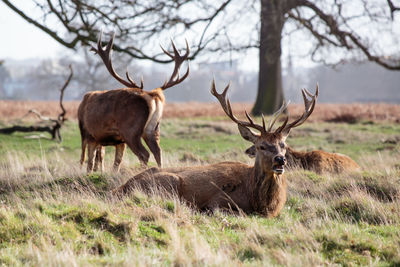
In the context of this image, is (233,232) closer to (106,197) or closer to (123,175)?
(106,197)

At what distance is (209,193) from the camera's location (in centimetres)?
623

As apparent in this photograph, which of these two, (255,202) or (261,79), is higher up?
(261,79)

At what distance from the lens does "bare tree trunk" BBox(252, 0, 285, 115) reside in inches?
670

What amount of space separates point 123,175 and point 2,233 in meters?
2.91

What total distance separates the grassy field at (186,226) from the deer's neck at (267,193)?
13 centimetres

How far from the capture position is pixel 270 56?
18.0 metres

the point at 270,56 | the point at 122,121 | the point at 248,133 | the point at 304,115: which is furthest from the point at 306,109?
the point at 270,56

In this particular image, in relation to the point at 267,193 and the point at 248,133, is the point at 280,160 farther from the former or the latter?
the point at 248,133

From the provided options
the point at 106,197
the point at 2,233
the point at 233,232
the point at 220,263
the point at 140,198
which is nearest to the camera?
the point at 220,263

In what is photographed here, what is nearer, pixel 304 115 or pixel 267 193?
pixel 267 193

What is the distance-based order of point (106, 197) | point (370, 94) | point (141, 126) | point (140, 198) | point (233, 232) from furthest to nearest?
point (370, 94), point (141, 126), point (106, 197), point (140, 198), point (233, 232)

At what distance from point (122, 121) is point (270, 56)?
11.1 metres

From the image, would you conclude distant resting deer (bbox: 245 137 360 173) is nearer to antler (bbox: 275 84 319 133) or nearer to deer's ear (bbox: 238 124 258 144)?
antler (bbox: 275 84 319 133)

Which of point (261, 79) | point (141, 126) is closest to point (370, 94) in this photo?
point (261, 79)
